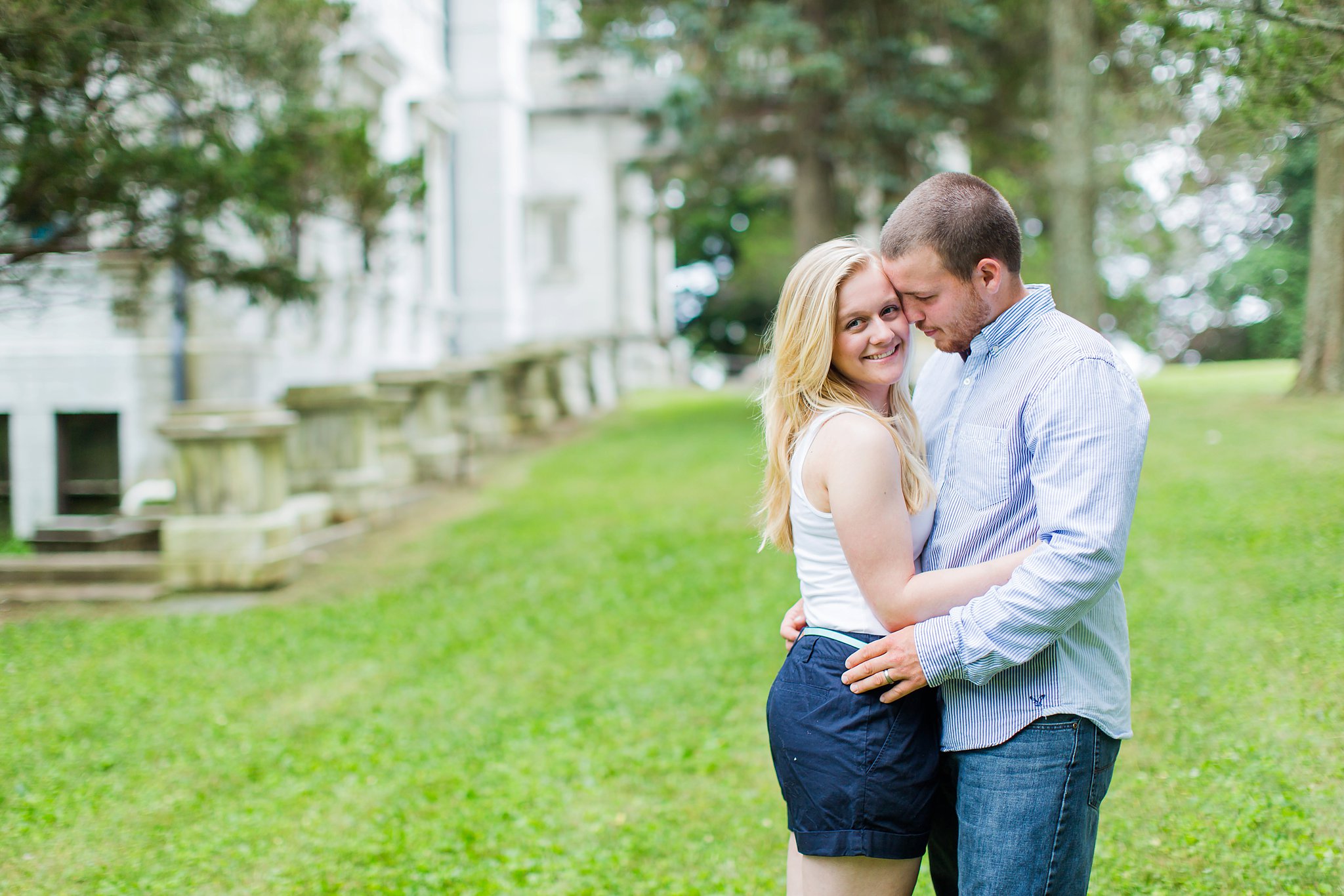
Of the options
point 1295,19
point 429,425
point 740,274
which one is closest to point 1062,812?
point 1295,19

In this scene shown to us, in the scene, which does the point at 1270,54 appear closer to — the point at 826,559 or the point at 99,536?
the point at 826,559

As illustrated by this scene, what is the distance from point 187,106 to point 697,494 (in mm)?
6107

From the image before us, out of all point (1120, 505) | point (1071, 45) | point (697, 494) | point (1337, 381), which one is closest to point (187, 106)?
point (697, 494)

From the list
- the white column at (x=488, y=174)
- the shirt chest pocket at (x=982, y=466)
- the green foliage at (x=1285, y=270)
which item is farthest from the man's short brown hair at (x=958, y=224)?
the white column at (x=488, y=174)

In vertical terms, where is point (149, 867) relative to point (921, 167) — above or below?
below

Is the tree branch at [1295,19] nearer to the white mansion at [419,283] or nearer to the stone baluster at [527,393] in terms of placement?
the white mansion at [419,283]

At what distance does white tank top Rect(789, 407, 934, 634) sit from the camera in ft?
8.64

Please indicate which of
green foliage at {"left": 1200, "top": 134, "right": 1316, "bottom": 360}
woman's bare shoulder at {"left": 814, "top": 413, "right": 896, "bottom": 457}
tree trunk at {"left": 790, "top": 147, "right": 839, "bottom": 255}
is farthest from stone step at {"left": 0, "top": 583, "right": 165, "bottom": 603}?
green foliage at {"left": 1200, "top": 134, "right": 1316, "bottom": 360}

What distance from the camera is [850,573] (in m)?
2.63

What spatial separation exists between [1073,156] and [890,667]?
1297cm

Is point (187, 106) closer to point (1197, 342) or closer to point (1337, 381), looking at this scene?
point (1337, 381)

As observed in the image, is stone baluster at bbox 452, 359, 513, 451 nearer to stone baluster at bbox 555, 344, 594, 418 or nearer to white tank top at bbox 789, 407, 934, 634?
stone baluster at bbox 555, 344, 594, 418

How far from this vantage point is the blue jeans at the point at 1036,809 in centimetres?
240

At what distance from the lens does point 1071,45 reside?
13859mm
